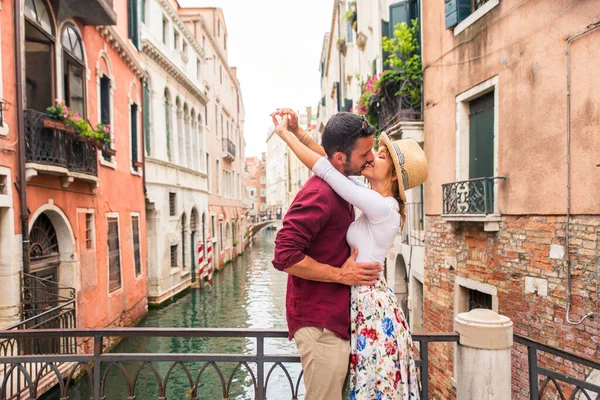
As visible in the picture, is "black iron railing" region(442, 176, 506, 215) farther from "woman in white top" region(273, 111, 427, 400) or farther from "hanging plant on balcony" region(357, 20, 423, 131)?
"woman in white top" region(273, 111, 427, 400)

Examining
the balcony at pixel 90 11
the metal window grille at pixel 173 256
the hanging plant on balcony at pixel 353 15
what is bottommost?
the metal window grille at pixel 173 256

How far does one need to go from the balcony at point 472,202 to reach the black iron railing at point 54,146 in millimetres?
5968

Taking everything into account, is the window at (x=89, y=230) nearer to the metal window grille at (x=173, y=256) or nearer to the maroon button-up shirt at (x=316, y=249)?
the metal window grille at (x=173, y=256)

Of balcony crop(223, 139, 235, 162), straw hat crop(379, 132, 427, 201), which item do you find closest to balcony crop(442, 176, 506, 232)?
straw hat crop(379, 132, 427, 201)

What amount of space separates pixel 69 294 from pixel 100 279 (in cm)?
143

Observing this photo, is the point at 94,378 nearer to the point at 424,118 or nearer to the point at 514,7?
the point at 514,7

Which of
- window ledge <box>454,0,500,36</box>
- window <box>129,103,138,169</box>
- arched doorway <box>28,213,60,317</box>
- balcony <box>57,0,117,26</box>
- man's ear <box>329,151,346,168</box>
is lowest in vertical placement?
arched doorway <box>28,213,60,317</box>

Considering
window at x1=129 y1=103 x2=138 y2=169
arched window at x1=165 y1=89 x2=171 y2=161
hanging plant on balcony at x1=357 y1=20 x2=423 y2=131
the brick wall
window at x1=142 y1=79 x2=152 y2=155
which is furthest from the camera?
arched window at x1=165 y1=89 x2=171 y2=161

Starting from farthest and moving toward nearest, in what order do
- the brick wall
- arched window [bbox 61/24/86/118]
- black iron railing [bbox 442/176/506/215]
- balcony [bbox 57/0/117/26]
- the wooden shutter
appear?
arched window [bbox 61/24/86/118], balcony [bbox 57/0/117/26], the wooden shutter, black iron railing [bbox 442/176/506/215], the brick wall

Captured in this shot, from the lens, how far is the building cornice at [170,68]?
13.3 m

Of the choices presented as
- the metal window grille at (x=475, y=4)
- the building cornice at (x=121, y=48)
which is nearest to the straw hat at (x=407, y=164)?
the metal window grille at (x=475, y=4)

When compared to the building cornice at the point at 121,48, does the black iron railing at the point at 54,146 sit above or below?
below

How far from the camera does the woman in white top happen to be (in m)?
1.89

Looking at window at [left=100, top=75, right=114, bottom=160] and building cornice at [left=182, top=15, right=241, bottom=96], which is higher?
building cornice at [left=182, top=15, right=241, bottom=96]
